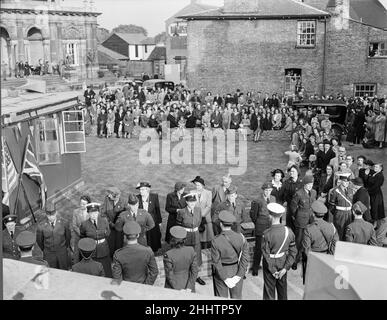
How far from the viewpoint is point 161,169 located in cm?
1747

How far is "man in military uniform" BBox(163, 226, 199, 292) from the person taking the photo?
6.91m

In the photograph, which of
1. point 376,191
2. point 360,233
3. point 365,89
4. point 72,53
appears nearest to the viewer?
point 360,233

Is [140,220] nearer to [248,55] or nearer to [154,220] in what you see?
[154,220]

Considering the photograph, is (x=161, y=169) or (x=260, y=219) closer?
(x=260, y=219)

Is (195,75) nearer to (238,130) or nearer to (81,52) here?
(238,130)

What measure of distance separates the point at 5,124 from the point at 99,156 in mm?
8865

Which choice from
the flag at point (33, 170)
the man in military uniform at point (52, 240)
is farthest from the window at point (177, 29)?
the man in military uniform at point (52, 240)

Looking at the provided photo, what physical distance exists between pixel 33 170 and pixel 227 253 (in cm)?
650

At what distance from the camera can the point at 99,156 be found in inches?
775

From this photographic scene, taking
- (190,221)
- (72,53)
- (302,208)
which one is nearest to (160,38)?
(72,53)

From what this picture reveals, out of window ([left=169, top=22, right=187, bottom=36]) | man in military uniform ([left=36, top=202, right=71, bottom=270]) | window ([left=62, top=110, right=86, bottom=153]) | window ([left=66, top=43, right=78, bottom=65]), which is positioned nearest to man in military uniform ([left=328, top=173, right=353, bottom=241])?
man in military uniform ([left=36, top=202, right=71, bottom=270])

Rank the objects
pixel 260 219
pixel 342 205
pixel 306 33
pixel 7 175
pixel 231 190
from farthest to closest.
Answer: pixel 306 33, pixel 7 175, pixel 342 205, pixel 231 190, pixel 260 219

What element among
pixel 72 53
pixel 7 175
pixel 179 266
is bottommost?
pixel 179 266
